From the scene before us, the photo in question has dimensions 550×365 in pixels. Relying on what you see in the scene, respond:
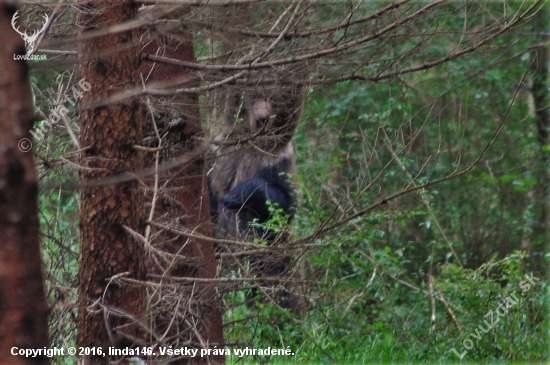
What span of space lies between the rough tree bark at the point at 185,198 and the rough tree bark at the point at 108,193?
0.53 metres

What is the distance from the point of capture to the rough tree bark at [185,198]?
14.5 feet

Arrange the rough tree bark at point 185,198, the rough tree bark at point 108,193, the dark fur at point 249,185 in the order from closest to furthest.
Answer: the rough tree bark at point 108,193
the rough tree bark at point 185,198
the dark fur at point 249,185

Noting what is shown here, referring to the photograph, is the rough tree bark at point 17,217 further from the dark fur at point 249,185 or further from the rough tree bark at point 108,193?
the dark fur at point 249,185

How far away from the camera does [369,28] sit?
4.38m

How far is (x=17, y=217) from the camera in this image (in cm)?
208

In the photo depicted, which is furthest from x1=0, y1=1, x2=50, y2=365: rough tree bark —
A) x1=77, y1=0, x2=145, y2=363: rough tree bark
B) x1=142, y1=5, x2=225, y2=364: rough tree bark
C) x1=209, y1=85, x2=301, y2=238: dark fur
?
x1=209, y1=85, x2=301, y2=238: dark fur

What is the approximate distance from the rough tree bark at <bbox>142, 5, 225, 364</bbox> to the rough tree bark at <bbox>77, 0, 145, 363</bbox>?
53 cm

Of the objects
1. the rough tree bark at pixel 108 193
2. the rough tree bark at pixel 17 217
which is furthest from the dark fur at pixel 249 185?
the rough tree bark at pixel 17 217

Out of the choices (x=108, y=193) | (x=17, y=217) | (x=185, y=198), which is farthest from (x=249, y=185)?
(x=17, y=217)

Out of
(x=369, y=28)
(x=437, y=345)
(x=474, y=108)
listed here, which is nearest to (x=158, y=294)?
(x=369, y=28)

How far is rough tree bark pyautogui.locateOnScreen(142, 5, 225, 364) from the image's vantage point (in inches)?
174

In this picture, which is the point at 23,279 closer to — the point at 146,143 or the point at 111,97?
the point at 111,97

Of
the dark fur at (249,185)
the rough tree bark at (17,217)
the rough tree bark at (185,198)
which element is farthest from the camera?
the dark fur at (249,185)

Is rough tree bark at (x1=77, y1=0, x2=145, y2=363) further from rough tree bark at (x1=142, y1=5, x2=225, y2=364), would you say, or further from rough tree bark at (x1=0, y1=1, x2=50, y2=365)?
rough tree bark at (x1=0, y1=1, x2=50, y2=365)
